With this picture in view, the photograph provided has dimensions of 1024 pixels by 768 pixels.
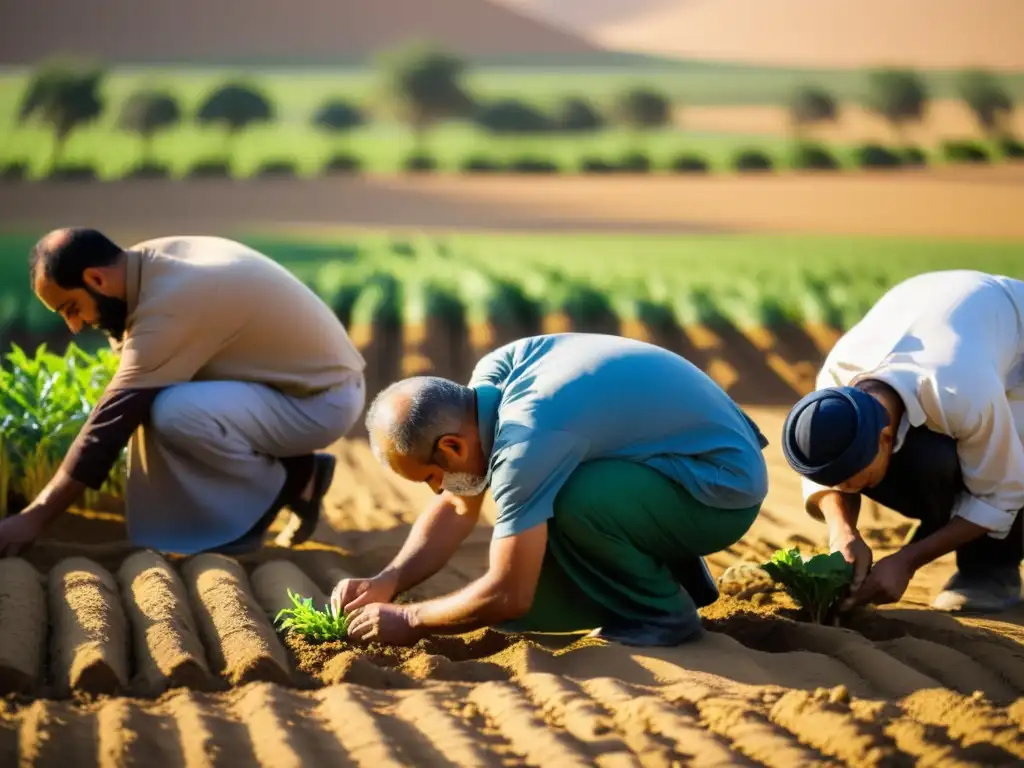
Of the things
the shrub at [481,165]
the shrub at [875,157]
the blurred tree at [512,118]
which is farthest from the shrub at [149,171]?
the shrub at [875,157]

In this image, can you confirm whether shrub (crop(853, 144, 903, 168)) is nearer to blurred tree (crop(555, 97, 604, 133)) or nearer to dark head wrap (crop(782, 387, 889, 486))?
blurred tree (crop(555, 97, 604, 133))

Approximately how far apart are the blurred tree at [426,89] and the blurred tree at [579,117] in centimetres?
122

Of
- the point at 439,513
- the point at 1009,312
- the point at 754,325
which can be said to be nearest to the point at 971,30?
the point at 754,325

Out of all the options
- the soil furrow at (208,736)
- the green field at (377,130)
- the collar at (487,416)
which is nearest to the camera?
the soil furrow at (208,736)

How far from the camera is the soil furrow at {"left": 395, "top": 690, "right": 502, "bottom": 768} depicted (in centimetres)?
263

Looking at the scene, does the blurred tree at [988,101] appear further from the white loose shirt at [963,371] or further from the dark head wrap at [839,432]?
the dark head wrap at [839,432]

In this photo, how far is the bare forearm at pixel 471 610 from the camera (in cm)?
319

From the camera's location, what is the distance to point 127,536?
4.87 m

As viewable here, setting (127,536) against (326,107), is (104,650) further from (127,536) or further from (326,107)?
(326,107)

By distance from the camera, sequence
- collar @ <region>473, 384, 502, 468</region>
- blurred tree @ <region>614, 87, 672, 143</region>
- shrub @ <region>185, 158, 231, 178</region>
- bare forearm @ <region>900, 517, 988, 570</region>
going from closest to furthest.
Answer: collar @ <region>473, 384, 502, 468</region> → bare forearm @ <region>900, 517, 988, 570</region> → shrub @ <region>185, 158, 231, 178</region> → blurred tree @ <region>614, 87, 672, 143</region>

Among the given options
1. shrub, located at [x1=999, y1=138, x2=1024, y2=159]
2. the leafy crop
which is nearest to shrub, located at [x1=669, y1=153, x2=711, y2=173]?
shrub, located at [x1=999, y1=138, x2=1024, y2=159]

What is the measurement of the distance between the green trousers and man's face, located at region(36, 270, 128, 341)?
1.82 metres

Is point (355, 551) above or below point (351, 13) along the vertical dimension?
below

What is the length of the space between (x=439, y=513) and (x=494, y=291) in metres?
5.28
